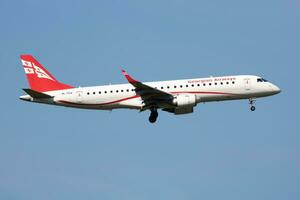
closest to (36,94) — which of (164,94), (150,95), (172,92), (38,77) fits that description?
(38,77)

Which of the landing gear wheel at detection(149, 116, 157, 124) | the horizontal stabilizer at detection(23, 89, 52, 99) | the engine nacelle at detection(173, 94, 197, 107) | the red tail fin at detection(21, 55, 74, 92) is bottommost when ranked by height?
the landing gear wheel at detection(149, 116, 157, 124)

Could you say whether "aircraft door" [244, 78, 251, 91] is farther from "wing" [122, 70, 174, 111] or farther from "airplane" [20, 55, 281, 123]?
"wing" [122, 70, 174, 111]

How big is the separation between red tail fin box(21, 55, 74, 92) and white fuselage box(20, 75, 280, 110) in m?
1.70

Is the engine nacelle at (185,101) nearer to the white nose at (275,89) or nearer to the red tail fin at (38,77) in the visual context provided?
the white nose at (275,89)

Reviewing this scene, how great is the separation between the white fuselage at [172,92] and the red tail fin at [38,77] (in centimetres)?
170

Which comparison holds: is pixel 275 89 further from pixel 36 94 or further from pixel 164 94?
pixel 36 94

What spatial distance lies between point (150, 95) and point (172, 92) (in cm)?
275

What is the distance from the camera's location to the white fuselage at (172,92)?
207 ft

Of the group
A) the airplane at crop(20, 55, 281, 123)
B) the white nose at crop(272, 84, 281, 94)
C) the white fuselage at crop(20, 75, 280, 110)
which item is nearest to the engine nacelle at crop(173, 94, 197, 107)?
the airplane at crop(20, 55, 281, 123)

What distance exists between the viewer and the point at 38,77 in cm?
6756

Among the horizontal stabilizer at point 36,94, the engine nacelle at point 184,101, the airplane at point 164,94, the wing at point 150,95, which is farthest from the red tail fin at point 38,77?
the engine nacelle at point 184,101

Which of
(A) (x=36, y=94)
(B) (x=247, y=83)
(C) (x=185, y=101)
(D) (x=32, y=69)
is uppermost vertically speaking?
(D) (x=32, y=69)

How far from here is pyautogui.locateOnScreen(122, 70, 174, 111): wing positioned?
59.5 meters

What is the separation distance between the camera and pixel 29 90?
204 ft
